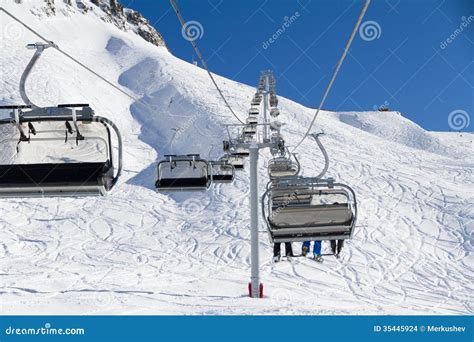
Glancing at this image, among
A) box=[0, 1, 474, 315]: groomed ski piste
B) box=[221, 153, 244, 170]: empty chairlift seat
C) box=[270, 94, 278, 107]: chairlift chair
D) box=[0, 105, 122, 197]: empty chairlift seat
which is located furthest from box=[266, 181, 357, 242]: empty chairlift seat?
box=[270, 94, 278, 107]: chairlift chair

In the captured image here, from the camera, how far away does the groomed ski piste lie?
9.66m

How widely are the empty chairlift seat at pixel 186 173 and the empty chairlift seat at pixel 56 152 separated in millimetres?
2582

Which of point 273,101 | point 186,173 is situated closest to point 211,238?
point 273,101

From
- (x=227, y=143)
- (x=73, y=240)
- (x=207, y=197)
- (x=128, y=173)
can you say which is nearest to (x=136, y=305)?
(x=227, y=143)

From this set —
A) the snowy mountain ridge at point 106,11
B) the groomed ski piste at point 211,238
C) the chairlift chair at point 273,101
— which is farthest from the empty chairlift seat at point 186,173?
the snowy mountain ridge at point 106,11

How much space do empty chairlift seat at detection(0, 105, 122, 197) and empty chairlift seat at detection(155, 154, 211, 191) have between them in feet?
8.47

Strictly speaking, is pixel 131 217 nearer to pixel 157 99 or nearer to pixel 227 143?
pixel 227 143

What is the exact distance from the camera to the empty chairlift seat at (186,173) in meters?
6.54

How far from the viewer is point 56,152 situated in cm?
386

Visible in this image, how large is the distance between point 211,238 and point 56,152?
10.8 meters

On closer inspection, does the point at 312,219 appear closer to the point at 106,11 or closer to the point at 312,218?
the point at 312,218

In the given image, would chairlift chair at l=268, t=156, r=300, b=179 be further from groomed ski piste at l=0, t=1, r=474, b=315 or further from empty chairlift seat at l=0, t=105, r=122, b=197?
empty chairlift seat at l=0, t=105, r=122, b=197

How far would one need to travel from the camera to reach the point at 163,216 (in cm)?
1652

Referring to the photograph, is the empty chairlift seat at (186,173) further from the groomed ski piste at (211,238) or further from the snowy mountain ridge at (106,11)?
the snowy mountain ridge at (106,11)
